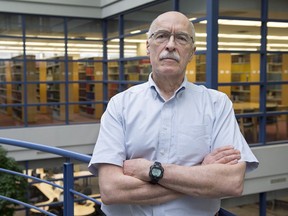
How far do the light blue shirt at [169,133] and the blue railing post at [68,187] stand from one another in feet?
2.44

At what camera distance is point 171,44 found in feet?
5.21

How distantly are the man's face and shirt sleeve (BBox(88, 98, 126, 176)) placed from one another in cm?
26

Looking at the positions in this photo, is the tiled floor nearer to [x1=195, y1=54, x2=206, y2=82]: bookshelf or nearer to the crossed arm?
[x1=195, y1=54, x2=206, y2=82]: bookshelf

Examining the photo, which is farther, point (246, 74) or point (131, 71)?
point (131, 71)

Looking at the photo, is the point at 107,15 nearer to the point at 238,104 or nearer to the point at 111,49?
the point at 111,49

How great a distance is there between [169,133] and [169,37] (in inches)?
15.7

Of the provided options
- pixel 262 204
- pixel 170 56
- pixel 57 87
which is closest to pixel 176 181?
pixel 170 56

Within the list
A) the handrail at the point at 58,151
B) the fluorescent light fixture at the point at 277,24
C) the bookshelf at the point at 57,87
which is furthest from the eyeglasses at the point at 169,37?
the bookshelf at the point at 57,87

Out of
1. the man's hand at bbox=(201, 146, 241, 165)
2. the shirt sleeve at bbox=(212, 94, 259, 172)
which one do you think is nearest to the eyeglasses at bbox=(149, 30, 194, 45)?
the shirt sleeve at bbox=(212, 94, 259, 172)

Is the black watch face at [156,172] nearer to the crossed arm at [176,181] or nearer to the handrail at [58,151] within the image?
the crossed arm at [176,181]

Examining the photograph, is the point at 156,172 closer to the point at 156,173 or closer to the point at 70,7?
the point at 156,173

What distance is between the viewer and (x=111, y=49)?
10.7 meters

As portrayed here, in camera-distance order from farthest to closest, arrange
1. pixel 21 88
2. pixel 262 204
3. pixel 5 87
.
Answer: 1. pixel 21 88
2. pixel 5 87
3. pixel 262 204

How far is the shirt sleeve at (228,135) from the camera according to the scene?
156 centimetres
